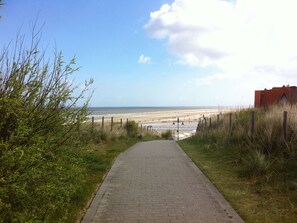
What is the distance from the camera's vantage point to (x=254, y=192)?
25.3ft

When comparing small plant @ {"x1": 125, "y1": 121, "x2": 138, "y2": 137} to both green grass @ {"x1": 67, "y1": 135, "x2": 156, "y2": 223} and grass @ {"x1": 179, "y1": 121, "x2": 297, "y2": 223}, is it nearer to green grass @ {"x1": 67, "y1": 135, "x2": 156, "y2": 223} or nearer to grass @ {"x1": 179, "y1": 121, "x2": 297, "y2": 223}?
green grass @ {"x1": 67, "y1": 135, "x2": 156, "y2": 223}

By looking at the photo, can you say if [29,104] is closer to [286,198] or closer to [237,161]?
[286,198]

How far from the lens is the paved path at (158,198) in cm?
604

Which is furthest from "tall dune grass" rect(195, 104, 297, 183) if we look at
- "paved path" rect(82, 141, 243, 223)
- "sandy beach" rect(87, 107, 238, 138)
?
"sandy beach" rect(87, 107, 238, 138)

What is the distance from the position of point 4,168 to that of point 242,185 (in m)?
6.02

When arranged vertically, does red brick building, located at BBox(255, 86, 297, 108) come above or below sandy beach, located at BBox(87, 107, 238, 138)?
above

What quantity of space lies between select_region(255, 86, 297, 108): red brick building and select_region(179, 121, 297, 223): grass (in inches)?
345

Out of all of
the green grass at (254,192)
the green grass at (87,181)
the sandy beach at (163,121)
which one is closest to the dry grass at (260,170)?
the green grass at (254,192)

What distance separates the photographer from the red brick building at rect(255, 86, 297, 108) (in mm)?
19631

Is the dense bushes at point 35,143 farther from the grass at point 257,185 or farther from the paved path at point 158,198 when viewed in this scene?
the grass at point 257,185

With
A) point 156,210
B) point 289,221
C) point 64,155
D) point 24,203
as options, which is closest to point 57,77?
point 64,155

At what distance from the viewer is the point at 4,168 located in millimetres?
3809

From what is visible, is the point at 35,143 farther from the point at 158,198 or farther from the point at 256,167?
the point at 256,167

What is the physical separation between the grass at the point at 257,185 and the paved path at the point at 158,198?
29cm
